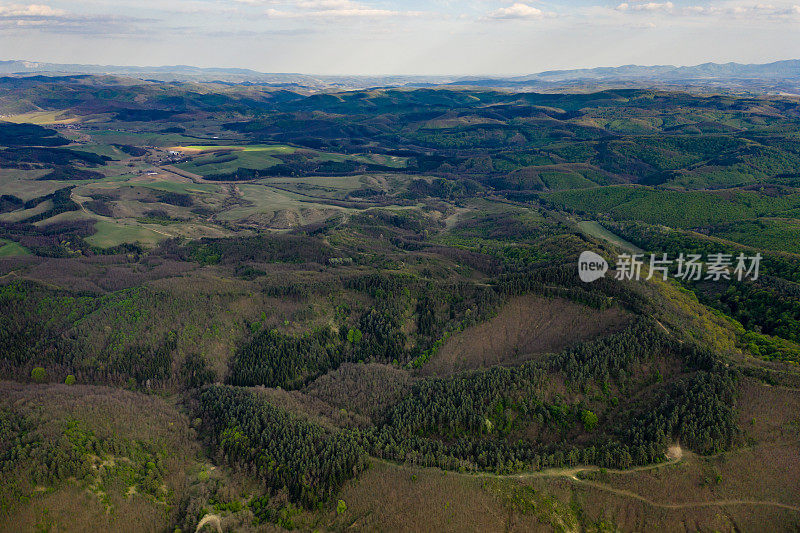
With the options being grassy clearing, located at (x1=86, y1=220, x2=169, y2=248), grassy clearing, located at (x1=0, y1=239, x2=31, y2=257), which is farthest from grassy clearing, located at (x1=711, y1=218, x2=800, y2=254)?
grassy clearing, located at (x1=0, y1=239, x2=31, y2=257)

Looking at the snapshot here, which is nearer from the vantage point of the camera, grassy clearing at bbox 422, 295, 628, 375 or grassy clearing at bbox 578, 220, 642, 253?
grassy clearing at bbox 422, 295, 628, 375

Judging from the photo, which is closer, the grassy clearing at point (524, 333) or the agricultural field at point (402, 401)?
the agricultural field at point (402, 401)

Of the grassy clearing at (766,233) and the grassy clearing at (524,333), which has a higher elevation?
the grassy clearing at (766,233)

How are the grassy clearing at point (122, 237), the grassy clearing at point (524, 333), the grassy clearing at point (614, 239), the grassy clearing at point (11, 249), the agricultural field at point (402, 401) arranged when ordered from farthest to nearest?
the grassy clearing at point (122, 237), the grassy clearing at point (11, 249), the grassy clearing at point (614, 239), the grassy clearing at point (524, 333), the agricultural field at point (402, 401)

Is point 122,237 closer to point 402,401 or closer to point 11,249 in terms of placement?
point 11,249

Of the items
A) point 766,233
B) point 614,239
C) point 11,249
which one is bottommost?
point 11,249

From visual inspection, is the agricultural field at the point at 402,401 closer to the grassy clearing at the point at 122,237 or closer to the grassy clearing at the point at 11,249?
the grassy clearing at the point at 11,249

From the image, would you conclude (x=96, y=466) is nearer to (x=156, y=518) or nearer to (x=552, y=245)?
(x=156, y=518)

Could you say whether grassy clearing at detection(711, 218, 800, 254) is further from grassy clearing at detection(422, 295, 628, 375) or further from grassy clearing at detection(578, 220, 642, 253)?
grassy clearing at detection(422, 295, 628, 375)

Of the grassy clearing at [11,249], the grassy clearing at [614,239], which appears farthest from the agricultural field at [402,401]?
the grassy clearing at [11,249]

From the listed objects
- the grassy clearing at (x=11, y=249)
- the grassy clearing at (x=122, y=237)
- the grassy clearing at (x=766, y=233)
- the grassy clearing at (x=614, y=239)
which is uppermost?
the grassy clearing at (x=766, y=233)

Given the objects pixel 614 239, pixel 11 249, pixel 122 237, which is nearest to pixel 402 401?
pixel 614 239

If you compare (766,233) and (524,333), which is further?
(766,233)
